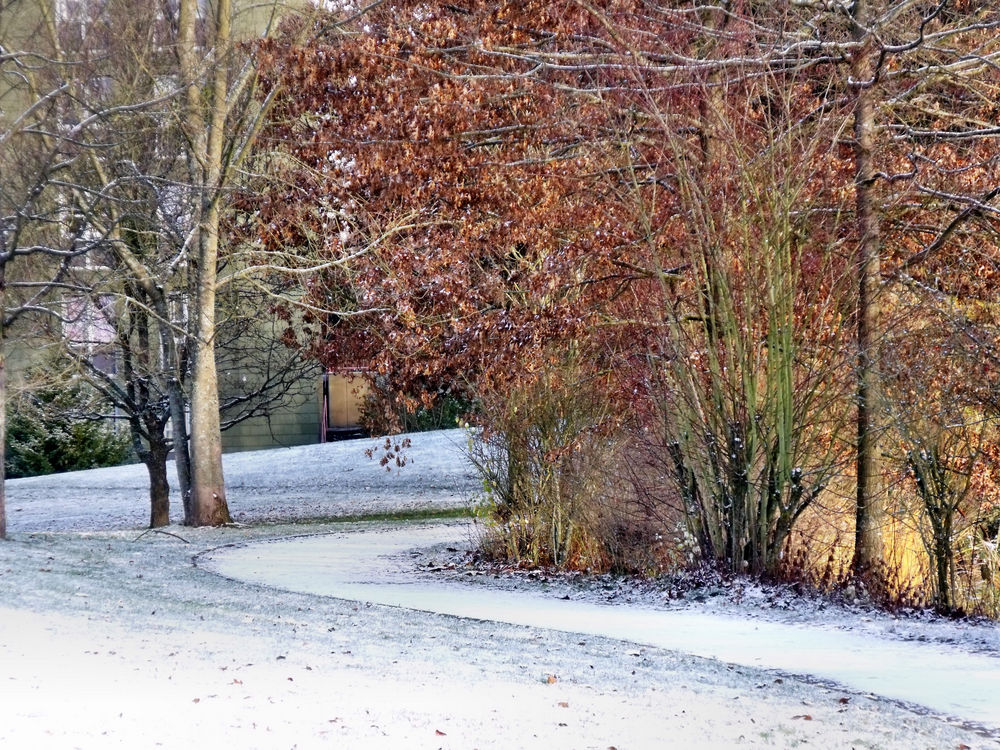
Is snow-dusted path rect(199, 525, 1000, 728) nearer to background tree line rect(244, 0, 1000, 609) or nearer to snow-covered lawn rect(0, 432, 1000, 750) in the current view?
snow-covered lawn rect(0, 432, 1000, 750)

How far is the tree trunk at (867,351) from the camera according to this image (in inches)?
456

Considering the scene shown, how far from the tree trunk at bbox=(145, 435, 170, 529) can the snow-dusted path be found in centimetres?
793

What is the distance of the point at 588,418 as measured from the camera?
46.6 feet

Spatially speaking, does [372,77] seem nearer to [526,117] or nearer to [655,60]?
[526,117]

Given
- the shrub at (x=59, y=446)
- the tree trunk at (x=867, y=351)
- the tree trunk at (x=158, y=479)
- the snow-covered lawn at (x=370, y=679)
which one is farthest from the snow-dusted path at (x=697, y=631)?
the shrub at (x=59, y=446)

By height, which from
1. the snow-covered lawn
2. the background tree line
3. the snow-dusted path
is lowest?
the snow-dusted path

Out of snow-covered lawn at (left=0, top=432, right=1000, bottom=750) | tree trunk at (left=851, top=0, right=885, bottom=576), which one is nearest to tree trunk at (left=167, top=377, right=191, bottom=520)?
snow-covered lawn at (left=0, top=432, right=1000, bottom=750)

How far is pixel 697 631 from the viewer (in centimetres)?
987

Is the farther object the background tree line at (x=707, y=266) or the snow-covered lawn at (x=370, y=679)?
the background tree line at (x=707, y=266)

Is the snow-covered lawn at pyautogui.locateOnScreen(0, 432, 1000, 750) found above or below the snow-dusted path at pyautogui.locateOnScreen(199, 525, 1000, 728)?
above

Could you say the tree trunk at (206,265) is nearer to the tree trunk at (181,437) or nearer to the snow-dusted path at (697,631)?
the tree trunk at (181,437)

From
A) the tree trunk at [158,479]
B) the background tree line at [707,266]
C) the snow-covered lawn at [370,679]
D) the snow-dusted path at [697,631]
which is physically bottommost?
the snow-dusted path at [697,631]

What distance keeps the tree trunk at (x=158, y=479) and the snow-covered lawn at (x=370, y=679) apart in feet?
34.6

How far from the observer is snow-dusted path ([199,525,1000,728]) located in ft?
25.0
